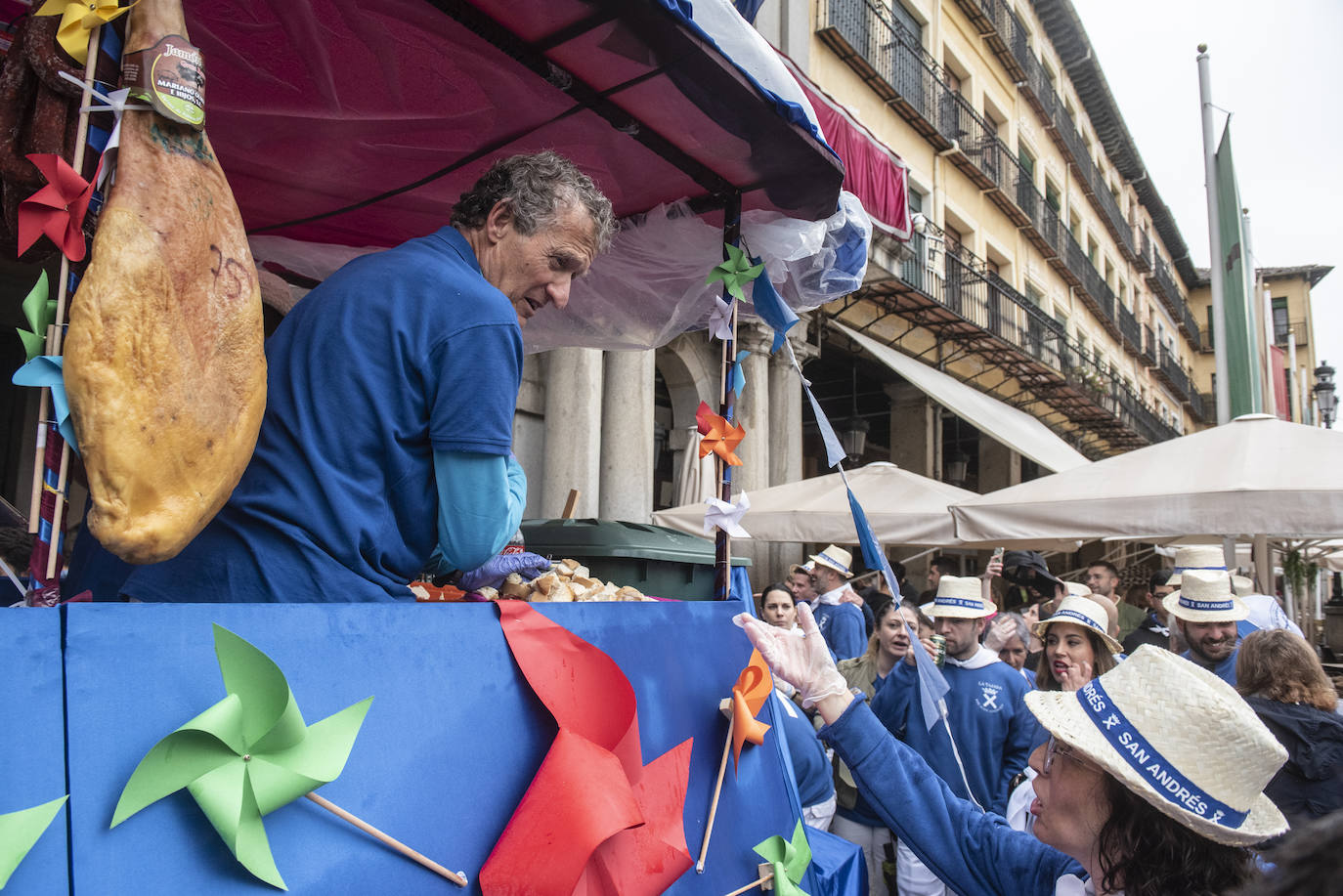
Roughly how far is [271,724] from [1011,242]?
75.8 feet

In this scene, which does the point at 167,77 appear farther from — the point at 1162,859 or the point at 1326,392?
the point at 1326,392

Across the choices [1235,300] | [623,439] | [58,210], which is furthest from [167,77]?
[1235,300]

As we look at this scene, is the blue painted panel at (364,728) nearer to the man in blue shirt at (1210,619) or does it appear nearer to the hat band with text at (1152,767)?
the hat band with text at (1152,767)

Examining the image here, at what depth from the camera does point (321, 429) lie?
1470 mm

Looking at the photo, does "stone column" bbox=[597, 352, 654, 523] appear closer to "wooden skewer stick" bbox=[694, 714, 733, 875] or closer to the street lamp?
"wooden skewer stick" bbox=[694, 714, 733, 875]

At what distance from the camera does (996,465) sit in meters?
20.8

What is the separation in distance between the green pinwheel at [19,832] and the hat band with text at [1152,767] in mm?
1618

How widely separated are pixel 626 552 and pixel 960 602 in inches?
82.2

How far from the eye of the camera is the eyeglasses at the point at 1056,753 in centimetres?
170

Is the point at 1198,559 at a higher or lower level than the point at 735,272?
lower

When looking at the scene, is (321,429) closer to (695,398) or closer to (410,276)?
(410,276)

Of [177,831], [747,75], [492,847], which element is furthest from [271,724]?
[747,75]

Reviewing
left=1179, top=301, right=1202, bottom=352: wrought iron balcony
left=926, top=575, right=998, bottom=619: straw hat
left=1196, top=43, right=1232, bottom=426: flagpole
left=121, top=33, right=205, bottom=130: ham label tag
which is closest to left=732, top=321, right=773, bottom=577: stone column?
left=1196, top=43, right=1232, bottom=426: flagpole

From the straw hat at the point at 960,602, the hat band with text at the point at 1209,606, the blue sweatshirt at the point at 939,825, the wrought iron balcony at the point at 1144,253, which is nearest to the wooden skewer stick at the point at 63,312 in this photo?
the blue sweatshirt at the point at 939,825
